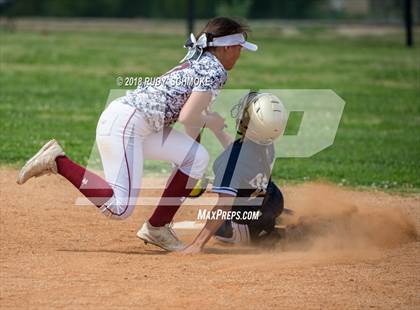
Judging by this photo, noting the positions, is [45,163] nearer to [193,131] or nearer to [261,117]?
[193,131]

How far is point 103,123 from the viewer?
6.87 m

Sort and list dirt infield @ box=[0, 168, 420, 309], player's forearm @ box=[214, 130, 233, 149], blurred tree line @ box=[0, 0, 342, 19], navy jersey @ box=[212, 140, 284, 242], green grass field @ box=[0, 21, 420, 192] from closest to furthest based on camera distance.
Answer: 1. dirt infield @ box=[0, 168, 420, 309]
2. navy jersey @ box=[212, 140, 284, 242]
3. player's forearm @ box=[214, 130, 233, 149]
4. green grass field @ box=[0, 21, 420, 192]
5. blurred tree line @ box=[0, 0, 342, 19]

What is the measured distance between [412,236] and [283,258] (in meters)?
1.48

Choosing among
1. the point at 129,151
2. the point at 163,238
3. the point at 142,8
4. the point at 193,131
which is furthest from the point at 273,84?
Answer: the point at 142,8

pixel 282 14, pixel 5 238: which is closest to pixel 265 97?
pixel 5 238

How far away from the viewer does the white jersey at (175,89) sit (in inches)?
263

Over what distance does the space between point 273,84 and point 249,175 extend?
1281cm

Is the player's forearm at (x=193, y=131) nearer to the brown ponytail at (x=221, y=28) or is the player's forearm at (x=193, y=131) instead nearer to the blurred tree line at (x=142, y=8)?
A: the brown ponytail at (x=221, y=28)

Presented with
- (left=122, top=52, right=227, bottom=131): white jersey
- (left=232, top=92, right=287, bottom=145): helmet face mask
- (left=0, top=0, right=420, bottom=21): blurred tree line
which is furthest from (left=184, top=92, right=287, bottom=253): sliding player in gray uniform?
(left=0, top=0, right=420, bottom=21): blurred tree line

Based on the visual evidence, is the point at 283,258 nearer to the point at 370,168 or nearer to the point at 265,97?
the point at 265,97

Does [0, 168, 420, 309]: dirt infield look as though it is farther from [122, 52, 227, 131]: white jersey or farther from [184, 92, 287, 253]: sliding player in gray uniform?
[122, 52, 227, 131]: white jersey

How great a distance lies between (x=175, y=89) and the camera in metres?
6.72

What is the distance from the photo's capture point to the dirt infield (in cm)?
560

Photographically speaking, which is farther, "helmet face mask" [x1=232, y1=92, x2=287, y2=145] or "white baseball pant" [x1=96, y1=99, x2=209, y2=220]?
"helmet face mask" [x1=232, y1=92, x2=287, y2=145]
